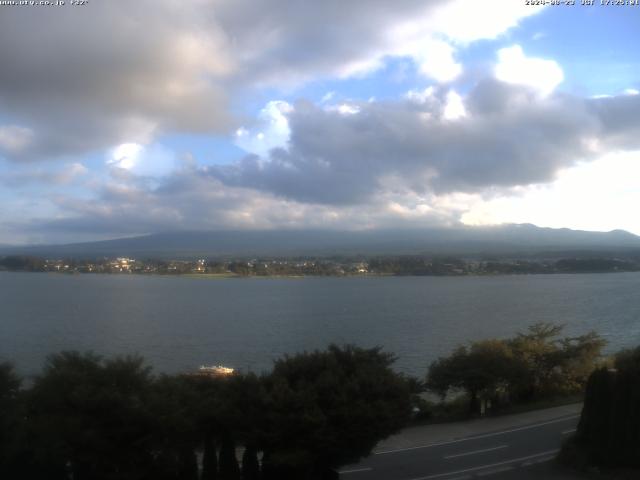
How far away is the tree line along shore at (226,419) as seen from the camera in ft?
30.6

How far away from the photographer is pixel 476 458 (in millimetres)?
12883

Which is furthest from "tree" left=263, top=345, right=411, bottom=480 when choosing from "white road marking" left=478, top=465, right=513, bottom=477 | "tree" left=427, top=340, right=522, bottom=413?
"tree" left=427, top=340, right=522, bottom=413

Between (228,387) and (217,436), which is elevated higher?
(228,387)

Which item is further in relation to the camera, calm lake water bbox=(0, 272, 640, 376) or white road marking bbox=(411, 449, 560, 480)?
calm lake water bbox=(0, 272, 640, 376)

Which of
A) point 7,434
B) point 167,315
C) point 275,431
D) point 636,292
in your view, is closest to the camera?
point 7,434

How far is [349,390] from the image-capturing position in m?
10.2

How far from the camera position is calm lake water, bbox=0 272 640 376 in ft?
106

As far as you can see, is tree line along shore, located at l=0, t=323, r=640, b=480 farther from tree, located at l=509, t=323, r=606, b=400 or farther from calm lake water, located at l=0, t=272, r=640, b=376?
calm lake water, located at l=0, t=272, r=640, b=376

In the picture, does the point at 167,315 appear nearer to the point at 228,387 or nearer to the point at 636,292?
the point at 228,387

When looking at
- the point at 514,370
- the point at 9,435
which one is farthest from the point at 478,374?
the point at 9,435

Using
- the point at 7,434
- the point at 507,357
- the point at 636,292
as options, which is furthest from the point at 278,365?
the point at 636,292

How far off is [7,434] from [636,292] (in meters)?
68.5

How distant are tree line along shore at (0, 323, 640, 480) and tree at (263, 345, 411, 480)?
2 centimetres

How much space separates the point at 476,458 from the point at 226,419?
5.58 metres
